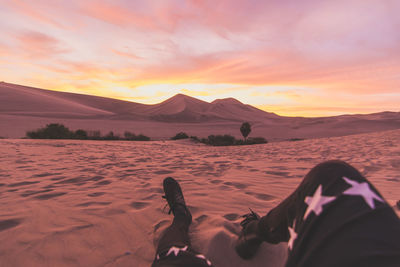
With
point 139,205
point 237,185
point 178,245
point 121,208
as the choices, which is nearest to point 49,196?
point 121,208

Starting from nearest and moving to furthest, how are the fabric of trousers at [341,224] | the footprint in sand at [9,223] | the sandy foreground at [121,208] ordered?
the fabric of trousers at [341,224] < the sandy foreground at [121,208] < the footprint in sand at [9,223]

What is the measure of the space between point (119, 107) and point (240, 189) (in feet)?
224

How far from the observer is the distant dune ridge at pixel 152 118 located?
94.7 ft

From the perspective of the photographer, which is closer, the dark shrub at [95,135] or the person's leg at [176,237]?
the person's leg at [176,237]

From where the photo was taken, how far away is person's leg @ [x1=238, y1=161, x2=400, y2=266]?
654mm

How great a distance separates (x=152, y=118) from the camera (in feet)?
156

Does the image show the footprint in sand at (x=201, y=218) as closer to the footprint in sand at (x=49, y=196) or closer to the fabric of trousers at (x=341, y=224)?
the fabric of trousers at (x=341, y=224)

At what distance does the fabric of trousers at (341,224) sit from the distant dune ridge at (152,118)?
2087 centimetres

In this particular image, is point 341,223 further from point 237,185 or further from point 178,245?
point 237,185

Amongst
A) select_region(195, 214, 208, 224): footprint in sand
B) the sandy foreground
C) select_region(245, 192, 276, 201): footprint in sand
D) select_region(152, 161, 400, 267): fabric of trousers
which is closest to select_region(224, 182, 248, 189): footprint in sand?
the sandy foreground

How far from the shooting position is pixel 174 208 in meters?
1.90

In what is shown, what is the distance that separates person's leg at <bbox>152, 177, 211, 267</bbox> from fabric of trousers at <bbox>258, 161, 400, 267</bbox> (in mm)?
476

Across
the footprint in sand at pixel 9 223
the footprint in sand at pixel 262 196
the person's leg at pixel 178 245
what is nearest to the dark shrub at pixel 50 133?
the footprint in sand at pixel 9 223

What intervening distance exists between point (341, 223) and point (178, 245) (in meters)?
0.83
